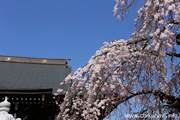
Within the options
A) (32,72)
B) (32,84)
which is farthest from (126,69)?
(32,72)

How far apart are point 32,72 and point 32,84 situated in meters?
2.11

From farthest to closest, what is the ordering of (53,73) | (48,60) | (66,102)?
(48,60) → (53,73) → (66,102)

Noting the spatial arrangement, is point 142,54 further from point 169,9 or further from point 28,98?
point 28,98

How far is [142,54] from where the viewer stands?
3676mm


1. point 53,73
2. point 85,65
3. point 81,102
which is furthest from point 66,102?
point 53,73

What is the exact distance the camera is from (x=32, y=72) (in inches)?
472

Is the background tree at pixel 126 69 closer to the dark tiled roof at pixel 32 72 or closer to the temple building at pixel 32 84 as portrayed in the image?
the temple building at pixel 32 84

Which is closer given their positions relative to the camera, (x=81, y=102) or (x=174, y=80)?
(x=174, y=80)

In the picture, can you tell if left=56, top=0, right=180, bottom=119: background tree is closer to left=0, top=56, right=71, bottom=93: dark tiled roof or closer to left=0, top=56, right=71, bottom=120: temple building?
left=0, top=56, right=71, bottom=120: temple building

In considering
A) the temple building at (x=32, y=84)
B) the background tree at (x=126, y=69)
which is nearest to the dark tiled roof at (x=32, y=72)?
the temple building at (x=32, y=84)

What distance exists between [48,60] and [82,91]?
960cm

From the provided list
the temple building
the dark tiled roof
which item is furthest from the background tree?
the dark tiled roof

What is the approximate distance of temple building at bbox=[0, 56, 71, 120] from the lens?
7.00m

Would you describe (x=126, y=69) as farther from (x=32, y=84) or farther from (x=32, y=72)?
(x=32, y=72)
